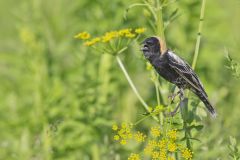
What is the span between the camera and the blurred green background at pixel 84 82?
6316mm

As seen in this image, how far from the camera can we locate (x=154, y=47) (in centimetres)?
422

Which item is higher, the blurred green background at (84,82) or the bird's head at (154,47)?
the blurred green background at (84,82)

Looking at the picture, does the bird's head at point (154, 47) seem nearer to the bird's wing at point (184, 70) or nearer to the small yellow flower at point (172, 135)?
the bird's wing at point (184, 70)

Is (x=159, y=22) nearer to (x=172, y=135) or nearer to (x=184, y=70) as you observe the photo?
(x=184, y=70)

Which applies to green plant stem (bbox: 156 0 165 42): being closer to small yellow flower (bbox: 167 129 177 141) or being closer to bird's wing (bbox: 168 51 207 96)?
bird's wing (bbox: 168 51 207 96)

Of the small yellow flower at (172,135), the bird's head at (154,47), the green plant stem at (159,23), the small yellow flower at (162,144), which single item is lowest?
the small yellow flower at (162,144)

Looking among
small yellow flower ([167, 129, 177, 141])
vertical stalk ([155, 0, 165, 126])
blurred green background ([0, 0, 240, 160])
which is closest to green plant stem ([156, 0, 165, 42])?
vertical stalk ([155, 0, 165, 126])

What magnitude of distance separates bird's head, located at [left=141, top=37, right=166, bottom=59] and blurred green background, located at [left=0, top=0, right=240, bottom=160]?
4.12 feet

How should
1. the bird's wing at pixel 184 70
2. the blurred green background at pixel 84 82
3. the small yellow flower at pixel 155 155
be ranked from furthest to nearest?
the blurred green background at pixel 84 82 → the bird's wing at pixel 184 70 → the small yellow flower at pixel 155 155

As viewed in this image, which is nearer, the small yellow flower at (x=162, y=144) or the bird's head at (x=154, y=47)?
the small yellow flower at (x=162, y=144)

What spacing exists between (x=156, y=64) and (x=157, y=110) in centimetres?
36

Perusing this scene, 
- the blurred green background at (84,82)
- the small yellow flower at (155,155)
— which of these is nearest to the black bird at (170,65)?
the small yellow flower at (155,155)

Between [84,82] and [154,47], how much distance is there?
2.72 metres

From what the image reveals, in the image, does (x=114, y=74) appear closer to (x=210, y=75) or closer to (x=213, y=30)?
(x=210, y=75)
